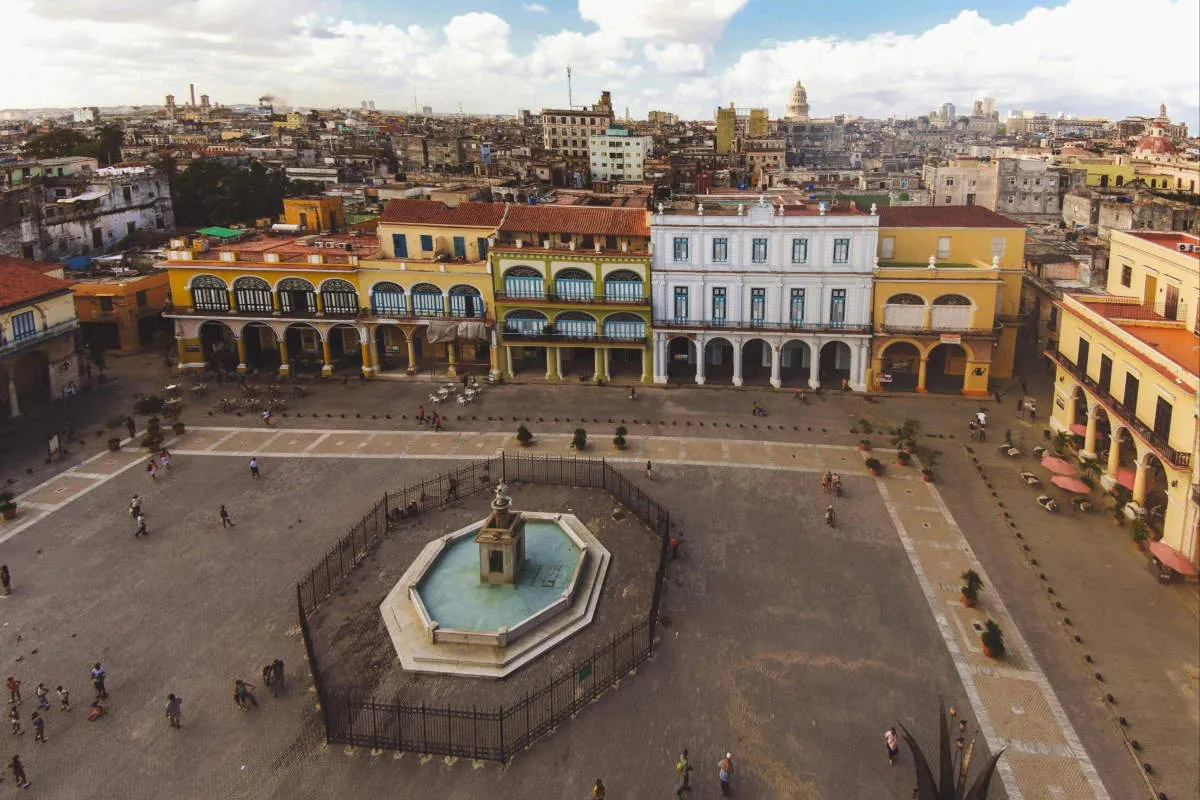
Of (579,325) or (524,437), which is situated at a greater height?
(579,325)

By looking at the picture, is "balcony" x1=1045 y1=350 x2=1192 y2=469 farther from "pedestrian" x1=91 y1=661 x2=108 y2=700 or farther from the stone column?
the stone column

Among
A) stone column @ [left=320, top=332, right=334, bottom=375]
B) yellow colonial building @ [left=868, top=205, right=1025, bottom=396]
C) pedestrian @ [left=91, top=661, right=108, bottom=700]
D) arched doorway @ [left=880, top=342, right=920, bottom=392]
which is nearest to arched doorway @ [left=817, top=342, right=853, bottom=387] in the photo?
arched doorway @ [left=880, top=342, right=920, bottom=392]

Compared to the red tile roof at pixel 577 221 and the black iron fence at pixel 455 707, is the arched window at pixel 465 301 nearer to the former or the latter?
the red tile roof at pixel 577 221

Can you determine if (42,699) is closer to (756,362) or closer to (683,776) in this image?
(683,776)

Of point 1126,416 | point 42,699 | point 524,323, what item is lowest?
point 42,699

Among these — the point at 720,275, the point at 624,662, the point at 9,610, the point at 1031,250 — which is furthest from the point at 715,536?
the point at 1031,250

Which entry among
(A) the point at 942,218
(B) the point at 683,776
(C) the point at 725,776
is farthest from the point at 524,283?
(C) the point at 725,776

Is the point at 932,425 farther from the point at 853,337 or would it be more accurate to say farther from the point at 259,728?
the point at 259,728
